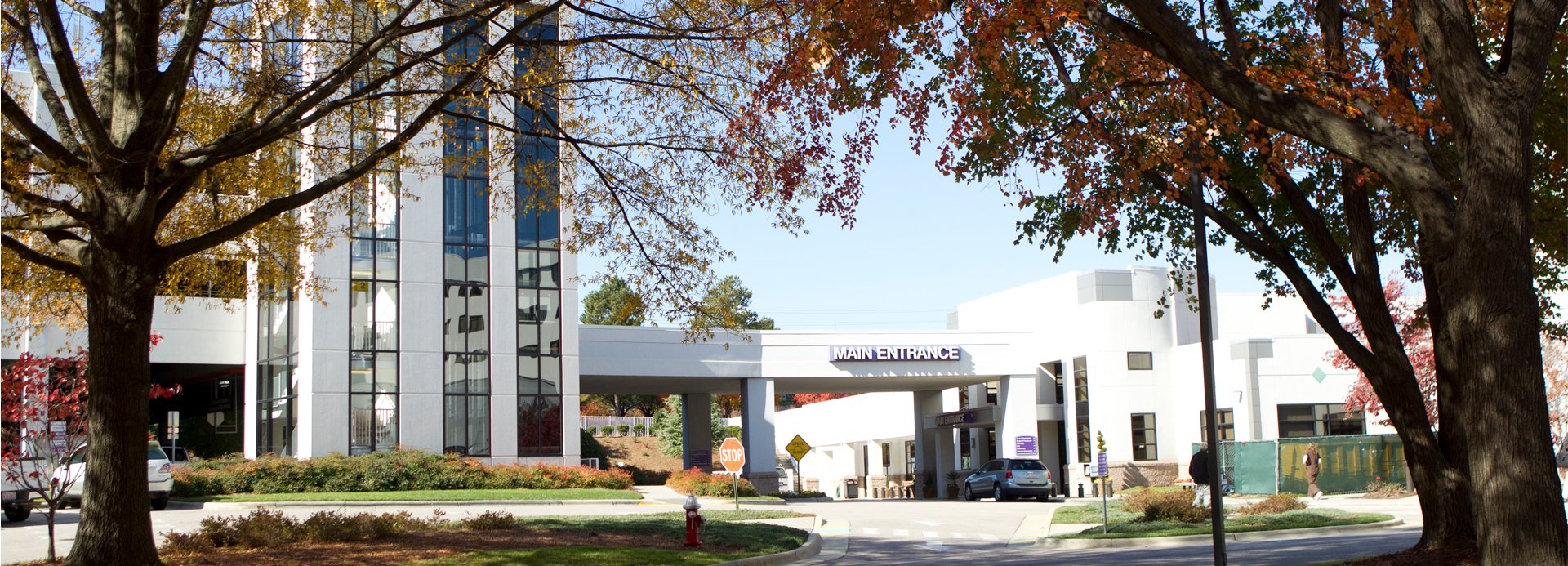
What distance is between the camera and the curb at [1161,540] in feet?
69.6

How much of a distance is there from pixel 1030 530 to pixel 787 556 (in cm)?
888

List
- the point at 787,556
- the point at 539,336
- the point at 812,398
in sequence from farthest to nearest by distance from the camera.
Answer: the point at 812,398 → the point at 539,336 → the point at 787,556

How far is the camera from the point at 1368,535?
21.2 metres

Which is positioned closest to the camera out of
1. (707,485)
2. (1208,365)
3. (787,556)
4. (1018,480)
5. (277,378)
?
(1208,365)

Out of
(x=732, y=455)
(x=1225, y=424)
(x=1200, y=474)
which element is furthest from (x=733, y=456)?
(x=1225, y=424)

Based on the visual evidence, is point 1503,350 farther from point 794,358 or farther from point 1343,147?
point 794,358

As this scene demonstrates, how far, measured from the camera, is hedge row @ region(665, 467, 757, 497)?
36.3m

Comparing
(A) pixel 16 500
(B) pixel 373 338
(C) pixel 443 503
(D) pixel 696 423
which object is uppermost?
(B) pixel 373 338

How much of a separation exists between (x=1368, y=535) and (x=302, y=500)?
22025mm

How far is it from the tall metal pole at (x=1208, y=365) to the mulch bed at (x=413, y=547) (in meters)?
7.08

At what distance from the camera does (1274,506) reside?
1072 inches

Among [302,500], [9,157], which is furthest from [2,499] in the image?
[9,157]

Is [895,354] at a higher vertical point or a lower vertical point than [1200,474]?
higher

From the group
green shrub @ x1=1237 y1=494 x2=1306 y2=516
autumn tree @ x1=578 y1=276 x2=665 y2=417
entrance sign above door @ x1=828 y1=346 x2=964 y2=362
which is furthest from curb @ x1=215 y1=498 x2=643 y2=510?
autumn tree @ x1=578 y1=276 x2=665 y2=417
